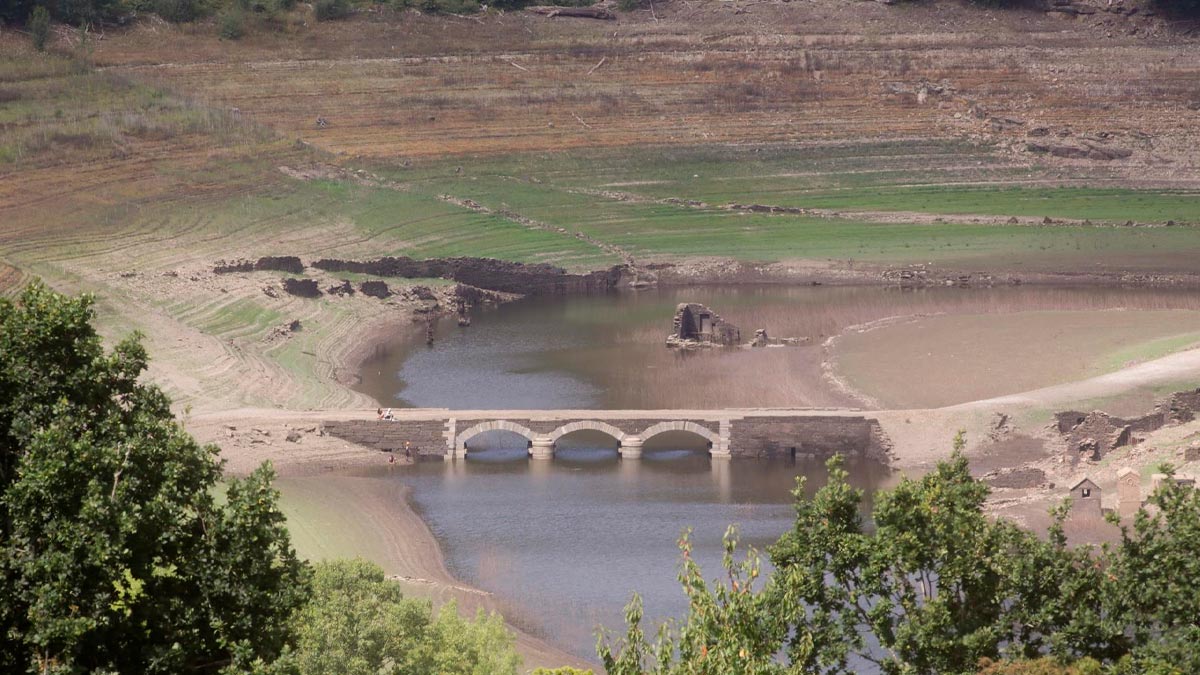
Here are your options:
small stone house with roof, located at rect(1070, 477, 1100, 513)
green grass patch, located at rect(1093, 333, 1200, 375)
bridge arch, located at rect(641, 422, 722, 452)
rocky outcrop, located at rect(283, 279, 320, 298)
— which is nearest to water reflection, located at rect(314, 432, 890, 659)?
bridge arch, located at rect(641, 422, 722, 452)

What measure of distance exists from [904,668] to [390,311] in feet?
233

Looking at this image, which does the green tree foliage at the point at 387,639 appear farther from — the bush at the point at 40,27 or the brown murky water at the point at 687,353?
the bush at the point at 40,27

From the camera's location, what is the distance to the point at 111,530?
67.9ft

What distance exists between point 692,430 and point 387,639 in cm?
3259

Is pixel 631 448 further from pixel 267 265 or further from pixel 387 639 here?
pixel 267 265

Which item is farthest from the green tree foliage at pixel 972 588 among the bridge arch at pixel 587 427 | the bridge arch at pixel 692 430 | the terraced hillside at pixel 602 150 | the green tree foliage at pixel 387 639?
the terraced hillside at pixel 602 150

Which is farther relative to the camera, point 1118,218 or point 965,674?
point 1118,218

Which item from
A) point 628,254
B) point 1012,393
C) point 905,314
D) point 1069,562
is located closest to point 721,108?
point 628,254

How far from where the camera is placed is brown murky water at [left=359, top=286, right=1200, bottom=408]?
75.1m

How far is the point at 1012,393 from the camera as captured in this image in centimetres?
7138

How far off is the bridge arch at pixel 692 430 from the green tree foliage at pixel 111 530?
4310cm

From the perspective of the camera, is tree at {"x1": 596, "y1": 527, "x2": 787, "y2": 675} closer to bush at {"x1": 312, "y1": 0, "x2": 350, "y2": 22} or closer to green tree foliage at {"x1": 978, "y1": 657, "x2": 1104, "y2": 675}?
green tree foliage at {"x1": 978, "y1": 657, "x2": 1104, "y2": 675}

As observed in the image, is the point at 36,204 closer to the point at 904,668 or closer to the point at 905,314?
the point at 905,314

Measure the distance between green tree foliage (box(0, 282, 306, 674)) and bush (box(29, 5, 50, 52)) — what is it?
11127 cm
